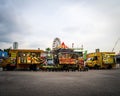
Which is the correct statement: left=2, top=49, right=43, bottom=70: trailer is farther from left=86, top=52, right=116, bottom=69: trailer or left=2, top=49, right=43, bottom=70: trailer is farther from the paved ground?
the paved ground

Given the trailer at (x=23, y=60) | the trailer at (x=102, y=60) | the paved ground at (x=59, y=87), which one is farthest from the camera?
the trailer at (x=102, y=60)

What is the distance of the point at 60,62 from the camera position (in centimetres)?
2855

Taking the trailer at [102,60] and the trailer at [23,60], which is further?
the trailer at [102,60]

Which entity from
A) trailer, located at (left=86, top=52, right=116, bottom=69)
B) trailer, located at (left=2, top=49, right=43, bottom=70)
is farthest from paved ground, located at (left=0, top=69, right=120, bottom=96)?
trailer, located at (left=86, top=52, right=116, bottom=69)

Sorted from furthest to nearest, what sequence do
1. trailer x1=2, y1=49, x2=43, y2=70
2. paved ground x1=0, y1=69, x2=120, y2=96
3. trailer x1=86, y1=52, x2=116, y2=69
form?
trailer x1=86, y1=52, x2=116, y2=69, trailer x1=2, y1=49, x2=43, y2=70, paved ground x1=0, y1=69, x2=120, y2=96

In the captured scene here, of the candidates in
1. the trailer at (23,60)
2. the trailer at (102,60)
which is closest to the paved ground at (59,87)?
the trailer at (23,60)

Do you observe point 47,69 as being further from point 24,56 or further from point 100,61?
point 100,61

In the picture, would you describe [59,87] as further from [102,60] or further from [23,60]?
[102,60]

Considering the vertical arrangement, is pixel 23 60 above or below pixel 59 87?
above

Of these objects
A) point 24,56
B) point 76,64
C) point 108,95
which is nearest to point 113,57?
point 76,64

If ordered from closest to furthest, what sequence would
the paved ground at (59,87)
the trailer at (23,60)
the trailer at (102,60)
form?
the paved ground at (59,87)
the trailer at (23,60)
the trailer at (102,60)

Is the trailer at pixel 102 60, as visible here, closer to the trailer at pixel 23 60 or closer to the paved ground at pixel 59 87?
the trailer at pixel 23 60

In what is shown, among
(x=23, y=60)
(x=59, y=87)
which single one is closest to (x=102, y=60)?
(x=23, y=60)

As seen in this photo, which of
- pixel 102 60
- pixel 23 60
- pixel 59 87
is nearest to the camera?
pixel 59 87
